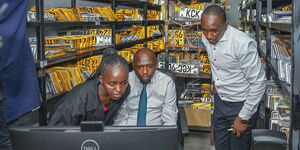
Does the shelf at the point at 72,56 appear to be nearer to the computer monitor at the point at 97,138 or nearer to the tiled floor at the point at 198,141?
the tiled floor at the point at 198,141

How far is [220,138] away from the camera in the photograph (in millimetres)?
2881

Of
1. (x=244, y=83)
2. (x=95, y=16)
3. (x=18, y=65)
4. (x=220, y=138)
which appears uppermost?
(x=95, y=16)

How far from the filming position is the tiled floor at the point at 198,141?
13.0 ft

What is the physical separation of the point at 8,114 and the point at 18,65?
14.6 inches

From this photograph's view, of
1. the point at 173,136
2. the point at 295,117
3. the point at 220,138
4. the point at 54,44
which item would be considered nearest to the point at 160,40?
the point at 54,44

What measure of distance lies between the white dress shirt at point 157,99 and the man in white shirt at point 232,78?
1.45ft

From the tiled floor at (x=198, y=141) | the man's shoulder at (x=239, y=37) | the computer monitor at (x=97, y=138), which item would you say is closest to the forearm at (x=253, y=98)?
the man's shoulder at (x=239, y=37)

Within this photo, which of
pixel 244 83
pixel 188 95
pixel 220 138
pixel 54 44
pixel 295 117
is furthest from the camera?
pixel 188 95

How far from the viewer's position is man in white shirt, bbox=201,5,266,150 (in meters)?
2.36

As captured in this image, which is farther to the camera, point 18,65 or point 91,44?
point 91,44

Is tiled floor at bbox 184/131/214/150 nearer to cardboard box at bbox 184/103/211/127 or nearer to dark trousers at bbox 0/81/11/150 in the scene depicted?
cardboard box at bbox 184/103/211/127

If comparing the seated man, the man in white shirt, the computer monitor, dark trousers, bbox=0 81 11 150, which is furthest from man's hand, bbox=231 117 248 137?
dark trousers, bbox=0 81 11 150

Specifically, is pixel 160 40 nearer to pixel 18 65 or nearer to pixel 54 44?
pixel 54 44

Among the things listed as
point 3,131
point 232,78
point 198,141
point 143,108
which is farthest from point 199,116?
point 3,131
